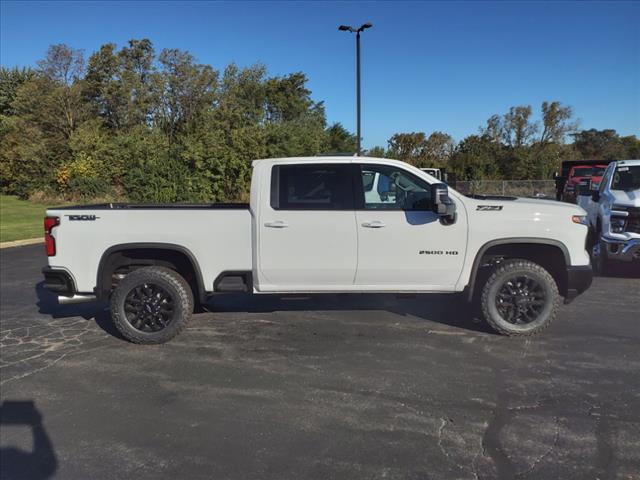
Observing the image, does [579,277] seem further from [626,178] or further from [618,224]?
[626,178]

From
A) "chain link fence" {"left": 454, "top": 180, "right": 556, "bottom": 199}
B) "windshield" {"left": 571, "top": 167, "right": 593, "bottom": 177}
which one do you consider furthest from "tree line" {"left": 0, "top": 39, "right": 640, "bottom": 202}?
"windshield" {"left": 571, "top": 167, "right": 593, "bottom": 177}

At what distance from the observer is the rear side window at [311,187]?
5.14 metres

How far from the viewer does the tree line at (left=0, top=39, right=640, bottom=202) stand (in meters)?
25.2

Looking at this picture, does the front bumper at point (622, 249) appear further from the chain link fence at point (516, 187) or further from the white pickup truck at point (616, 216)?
the chain link fence at point (516, 187)

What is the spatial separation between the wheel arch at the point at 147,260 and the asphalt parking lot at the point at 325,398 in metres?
0.69

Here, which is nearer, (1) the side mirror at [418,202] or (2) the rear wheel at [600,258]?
(1) the side mirror at [418,202]

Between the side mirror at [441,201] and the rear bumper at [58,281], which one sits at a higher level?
the side mirror at [441,201]

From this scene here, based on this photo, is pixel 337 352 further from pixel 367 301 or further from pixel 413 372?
pixel 367 301

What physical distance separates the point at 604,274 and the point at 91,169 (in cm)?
2486

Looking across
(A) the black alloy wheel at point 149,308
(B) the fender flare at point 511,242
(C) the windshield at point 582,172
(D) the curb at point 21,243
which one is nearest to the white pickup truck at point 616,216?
(B) the fender flare at point 511,242

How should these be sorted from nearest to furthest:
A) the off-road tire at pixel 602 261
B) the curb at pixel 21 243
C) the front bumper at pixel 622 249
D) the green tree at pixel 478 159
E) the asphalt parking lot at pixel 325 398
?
the asphalt parking lot at pixel 325 398 → the front bumper at pixel 622 249 → the off-road tire at pixel 602 261 → the curb at pixel 21 243 → the green tree at pixel 478 159

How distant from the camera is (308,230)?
5.06 meters

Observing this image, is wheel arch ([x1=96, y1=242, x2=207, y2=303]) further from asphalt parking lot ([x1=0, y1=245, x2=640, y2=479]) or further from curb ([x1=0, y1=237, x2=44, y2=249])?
curb ([x1=0, y1=237, x2=44, y2=249])

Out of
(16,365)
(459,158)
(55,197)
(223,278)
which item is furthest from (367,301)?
(459,158)
